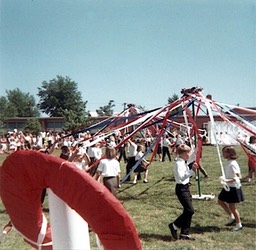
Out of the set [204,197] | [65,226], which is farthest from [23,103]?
[65,226]

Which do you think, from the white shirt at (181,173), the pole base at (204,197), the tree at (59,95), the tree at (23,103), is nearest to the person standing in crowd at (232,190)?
the white shirt at (181,173)

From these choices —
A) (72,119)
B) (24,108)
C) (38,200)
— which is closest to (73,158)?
(38,200)

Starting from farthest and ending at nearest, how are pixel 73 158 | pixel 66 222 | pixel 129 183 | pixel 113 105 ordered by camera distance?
pixel 113 105 < pixel 129 183 < pixel 73 158 < pixel 66 222

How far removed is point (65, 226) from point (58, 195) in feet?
0.77

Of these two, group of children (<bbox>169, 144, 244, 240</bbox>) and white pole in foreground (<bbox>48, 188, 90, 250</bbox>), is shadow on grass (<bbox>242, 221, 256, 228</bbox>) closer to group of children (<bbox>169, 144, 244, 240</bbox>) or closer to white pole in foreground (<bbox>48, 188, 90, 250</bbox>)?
group of children (<bbox>169, 144, 244, 240</bbox>)

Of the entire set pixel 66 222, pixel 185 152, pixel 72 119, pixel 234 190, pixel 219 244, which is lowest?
pixel 219 244

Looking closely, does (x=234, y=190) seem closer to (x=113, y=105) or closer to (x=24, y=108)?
(x=113, y=105)

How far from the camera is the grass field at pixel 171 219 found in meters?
4.57

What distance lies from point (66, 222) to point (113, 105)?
2594 inches

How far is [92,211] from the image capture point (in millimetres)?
1921

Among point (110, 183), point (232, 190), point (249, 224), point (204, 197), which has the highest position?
point (110, 183)

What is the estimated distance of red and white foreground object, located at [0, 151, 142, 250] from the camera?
1.88m

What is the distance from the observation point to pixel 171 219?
5.66 m

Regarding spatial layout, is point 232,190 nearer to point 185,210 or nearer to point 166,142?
point 185,210
